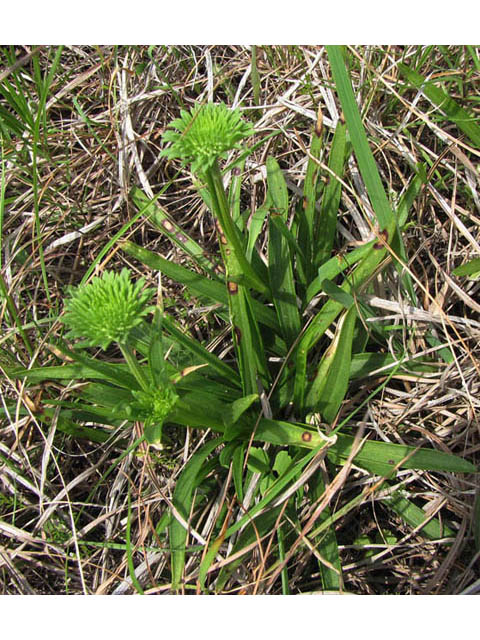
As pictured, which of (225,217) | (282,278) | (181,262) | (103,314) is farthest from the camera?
(181,262)

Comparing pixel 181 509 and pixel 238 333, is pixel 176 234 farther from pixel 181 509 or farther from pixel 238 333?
pixel 181 509

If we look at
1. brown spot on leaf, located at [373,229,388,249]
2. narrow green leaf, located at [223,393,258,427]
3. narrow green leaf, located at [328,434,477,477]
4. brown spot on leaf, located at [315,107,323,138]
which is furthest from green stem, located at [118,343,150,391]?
brown spot on leaf, located at [315,107,323,138]

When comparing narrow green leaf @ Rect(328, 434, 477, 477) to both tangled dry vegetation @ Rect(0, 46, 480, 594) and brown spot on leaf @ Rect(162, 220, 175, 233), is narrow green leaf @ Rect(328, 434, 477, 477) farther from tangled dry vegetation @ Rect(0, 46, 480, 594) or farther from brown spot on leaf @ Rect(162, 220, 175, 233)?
brown spot on leaf @ Rect(162, 220, 175, 233)

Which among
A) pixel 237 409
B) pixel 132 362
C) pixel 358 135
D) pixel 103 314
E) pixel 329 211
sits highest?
pixel 358 135

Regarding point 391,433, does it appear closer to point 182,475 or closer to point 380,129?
point 182,475

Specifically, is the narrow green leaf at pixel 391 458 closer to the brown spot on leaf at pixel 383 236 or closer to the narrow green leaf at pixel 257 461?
the narrow green leaf at pixel 257 461

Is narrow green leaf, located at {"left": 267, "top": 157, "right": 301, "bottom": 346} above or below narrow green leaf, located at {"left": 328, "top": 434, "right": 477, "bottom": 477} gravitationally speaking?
above

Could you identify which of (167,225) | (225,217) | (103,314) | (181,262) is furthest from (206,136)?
(181,262)
